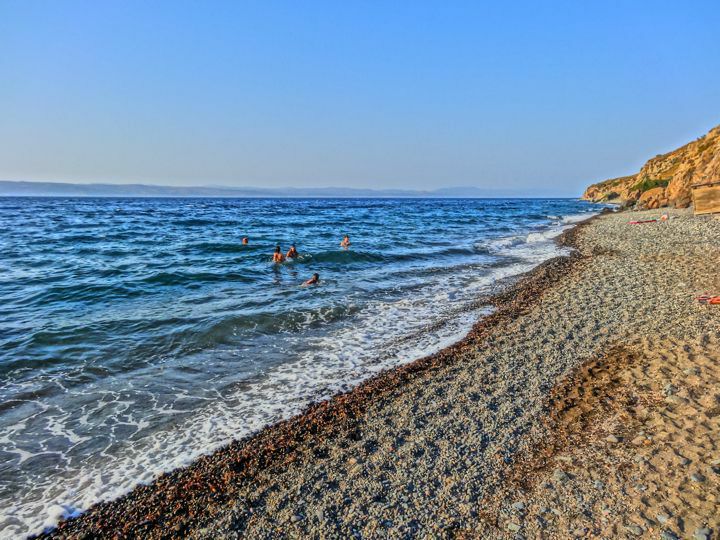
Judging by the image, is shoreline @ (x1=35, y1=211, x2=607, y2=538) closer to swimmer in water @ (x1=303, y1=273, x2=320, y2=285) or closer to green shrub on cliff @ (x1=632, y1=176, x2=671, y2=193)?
swimmer in water @ (x1=303, y1=273, x2=320, y2=285)

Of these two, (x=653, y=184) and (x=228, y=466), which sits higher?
(x=653, y=184)

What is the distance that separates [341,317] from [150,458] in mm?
7058

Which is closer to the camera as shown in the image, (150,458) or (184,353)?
(150,458)

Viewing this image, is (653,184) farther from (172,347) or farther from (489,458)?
(172,347)

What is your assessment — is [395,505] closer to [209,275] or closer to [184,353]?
[184,353]

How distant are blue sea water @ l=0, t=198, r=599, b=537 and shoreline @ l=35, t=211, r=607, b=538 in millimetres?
276

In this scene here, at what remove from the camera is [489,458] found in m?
4.97

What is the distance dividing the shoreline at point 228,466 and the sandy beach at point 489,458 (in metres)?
0.02

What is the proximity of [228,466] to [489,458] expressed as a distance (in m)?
3.33

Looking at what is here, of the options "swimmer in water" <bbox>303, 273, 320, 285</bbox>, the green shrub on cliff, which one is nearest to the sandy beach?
"swimmer in water" <bbox>303, 273, 320, 285</bbox>

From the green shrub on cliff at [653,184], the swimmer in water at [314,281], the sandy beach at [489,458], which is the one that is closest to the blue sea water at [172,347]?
the swimmer in water at [314,281]

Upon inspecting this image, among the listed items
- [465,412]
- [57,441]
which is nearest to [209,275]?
[57,441]

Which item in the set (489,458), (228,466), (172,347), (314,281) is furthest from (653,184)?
(228,466)

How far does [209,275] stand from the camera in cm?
1761
